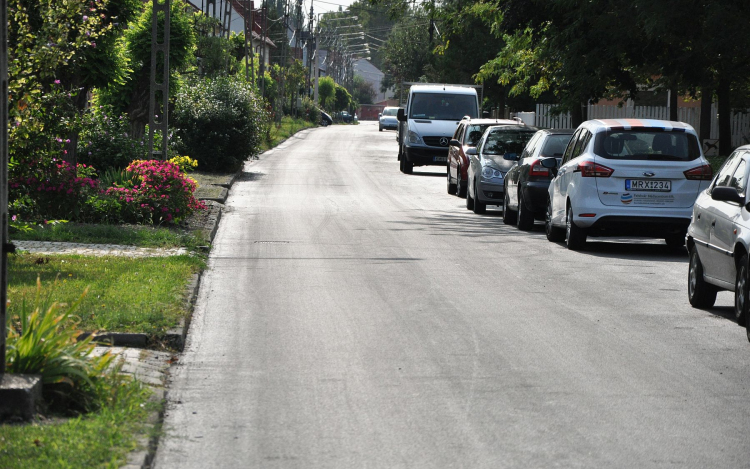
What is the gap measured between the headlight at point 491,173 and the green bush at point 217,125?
10.3 m

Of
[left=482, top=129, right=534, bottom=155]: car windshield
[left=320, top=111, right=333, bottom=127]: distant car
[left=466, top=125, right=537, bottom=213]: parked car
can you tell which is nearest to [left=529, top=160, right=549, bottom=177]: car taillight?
[left=466, top=125, right=537, bottom=213]: parked car

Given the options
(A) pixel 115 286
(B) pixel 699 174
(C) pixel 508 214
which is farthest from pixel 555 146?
(A) pixel 115 286

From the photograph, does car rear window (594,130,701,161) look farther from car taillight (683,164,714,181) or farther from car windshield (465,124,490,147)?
car windshield (465,124,490,147)

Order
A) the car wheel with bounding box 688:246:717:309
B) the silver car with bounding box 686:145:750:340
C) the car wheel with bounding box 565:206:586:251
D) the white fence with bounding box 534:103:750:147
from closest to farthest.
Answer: the silver car with bounding box 686:145:750:340
the car wheel with bounding box 688:246:717:309
the car wheel with bounding box 565:206:586:251
the white fence with bounding box 534:103:750:147

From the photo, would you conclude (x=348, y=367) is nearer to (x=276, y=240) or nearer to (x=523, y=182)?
(x=276, y=240)

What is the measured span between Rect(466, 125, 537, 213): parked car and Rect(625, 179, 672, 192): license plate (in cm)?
650

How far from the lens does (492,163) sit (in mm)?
21406

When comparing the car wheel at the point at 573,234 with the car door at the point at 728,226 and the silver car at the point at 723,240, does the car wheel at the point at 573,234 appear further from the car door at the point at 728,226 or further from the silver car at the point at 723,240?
the car door at the point at 728,226

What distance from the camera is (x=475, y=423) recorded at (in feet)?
20.4

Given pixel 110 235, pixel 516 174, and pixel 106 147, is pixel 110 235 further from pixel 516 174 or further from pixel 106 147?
pixel 106 147

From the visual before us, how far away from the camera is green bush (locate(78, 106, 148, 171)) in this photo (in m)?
23.2

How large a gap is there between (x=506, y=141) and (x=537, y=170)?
15.8ft

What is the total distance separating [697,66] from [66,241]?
15.2m

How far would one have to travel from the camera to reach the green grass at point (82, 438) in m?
4.99
